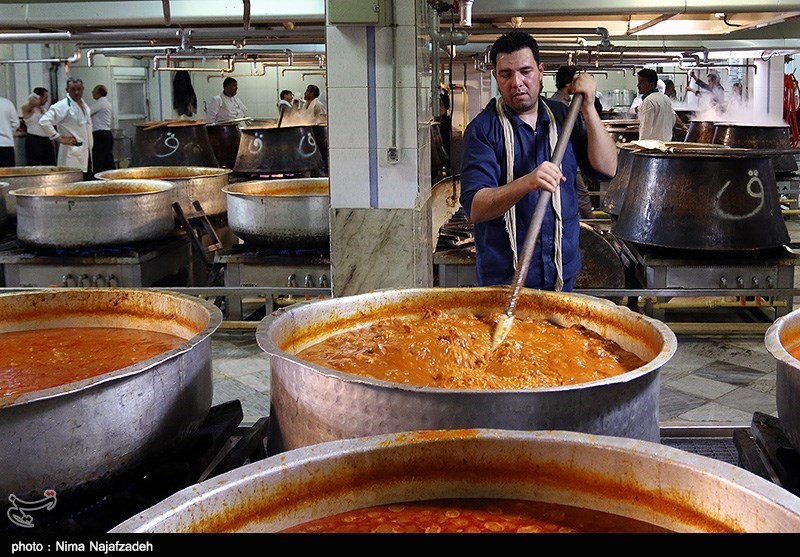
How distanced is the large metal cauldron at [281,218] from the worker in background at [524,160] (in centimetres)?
239

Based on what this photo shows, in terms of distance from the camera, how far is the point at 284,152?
842cm

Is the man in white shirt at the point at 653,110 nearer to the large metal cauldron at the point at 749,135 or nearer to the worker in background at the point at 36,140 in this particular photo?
the large metal cauldron at the point at 749,135

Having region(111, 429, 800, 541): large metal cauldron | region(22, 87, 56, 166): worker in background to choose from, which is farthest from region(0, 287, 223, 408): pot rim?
region(22, 87, 56, 166): worker in background

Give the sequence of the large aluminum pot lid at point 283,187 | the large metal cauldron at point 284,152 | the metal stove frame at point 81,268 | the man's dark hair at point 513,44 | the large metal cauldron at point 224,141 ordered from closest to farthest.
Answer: the man's dark hair at point 513,44
the metal stove frame at point 81,268
the large aluminum pot lid at point 283,187
the large metal cauldron at point 284,152
the large metal cauldron at point 224,141

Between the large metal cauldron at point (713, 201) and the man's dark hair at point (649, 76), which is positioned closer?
the large metal cauldron at point (713, 201)

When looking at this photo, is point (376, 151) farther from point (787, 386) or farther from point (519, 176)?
point (787, 386)

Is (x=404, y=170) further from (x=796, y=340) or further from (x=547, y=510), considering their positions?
(x=547, y=510)

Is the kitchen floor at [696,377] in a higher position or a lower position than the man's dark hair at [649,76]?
lower

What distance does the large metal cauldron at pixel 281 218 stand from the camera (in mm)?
5820

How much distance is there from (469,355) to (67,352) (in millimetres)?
1335

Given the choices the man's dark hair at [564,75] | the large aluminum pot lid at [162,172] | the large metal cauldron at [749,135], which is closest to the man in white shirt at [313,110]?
the large aluminum pot lid at [162,172]

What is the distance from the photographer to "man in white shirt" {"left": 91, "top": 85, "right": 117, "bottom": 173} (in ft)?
45.0

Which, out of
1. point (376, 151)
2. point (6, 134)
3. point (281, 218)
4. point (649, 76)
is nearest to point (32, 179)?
point (281, 218)

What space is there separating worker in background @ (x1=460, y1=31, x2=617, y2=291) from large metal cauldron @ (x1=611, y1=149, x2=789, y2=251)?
240 centimetres
